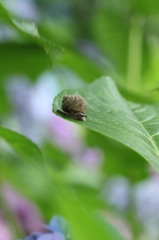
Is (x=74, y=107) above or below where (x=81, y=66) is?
below

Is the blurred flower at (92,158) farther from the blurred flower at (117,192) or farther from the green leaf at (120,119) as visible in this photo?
the green leaf at (120,119)

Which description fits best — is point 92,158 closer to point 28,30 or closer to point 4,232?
point 4,232

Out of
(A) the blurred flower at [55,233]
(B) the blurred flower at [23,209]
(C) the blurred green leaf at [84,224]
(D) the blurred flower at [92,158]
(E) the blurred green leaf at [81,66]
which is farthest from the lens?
(D) the blurred flower at [92,158]

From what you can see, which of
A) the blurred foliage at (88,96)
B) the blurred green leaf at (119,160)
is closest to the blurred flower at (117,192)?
the blurred foliage at (88,96)

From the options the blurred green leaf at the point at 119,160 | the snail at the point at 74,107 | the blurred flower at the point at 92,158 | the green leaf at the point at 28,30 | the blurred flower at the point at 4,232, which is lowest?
the snail at the point at 74,107

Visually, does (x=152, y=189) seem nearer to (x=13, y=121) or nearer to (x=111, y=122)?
(x=13, y=121)

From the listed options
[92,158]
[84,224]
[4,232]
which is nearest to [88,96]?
[84,224]

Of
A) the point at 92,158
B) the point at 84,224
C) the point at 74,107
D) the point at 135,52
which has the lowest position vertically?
the point at 84,224

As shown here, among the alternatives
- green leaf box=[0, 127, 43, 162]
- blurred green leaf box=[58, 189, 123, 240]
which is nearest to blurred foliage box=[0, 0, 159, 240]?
green leaf box=[0, 127, 43, 162]
